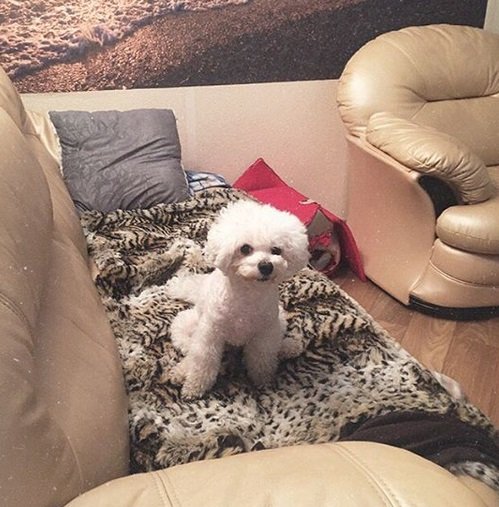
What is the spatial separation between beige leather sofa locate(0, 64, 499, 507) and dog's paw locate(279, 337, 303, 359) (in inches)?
19.5

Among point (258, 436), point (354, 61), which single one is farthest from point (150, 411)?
point (354, 61)

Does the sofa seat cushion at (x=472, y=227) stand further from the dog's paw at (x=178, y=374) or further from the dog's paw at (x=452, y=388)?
the dog's paw at (x=178, y=374)

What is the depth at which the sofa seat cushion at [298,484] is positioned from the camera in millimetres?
879

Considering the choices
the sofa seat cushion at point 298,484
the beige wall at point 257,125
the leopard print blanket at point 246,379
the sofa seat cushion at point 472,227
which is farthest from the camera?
the beige wall at point 257,125

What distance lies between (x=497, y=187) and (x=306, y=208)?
0.79 meters

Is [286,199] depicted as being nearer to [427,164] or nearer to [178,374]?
[427,164]

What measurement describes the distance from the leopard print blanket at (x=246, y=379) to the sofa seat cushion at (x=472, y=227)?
0.60 m

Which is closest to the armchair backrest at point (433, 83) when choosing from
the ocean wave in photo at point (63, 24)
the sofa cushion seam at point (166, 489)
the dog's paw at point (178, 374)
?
the ocean wave in photo at point (63, 24)

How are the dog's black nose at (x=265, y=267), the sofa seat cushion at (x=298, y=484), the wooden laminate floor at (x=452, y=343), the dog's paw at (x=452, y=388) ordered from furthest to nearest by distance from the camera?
the wooden laminate floor at (x=452, y=343), the dog's paw at (x=452, y=388), the dog's black nose at (x=265, y=267), the sofa seat cushion at (x=298, y=484)

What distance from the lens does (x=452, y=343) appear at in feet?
7.63

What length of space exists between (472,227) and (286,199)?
2.69ft

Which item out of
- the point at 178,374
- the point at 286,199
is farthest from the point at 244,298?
the point at 286,199

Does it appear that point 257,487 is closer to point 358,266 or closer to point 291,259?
point 291,259

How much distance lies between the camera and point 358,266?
2.76 metres
